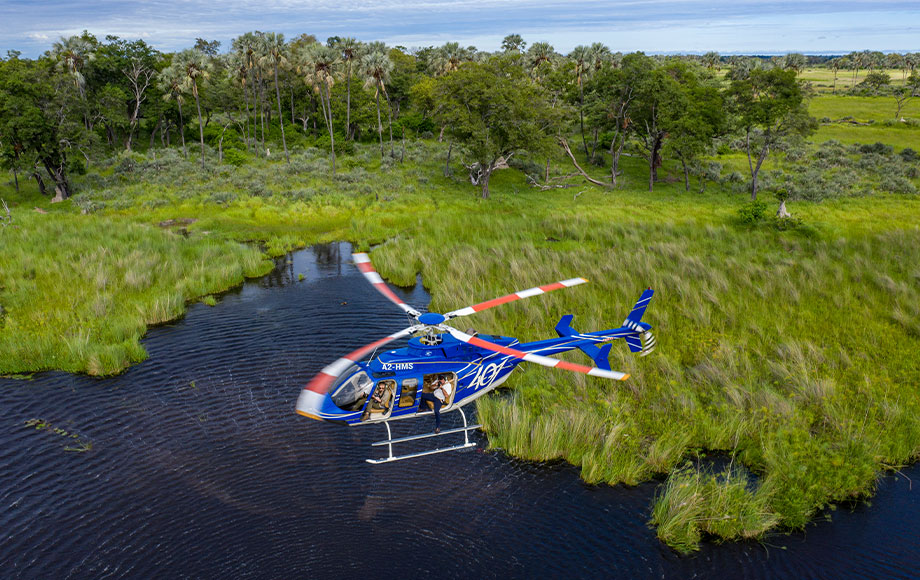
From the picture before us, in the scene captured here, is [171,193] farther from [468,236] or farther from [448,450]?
[448,450]

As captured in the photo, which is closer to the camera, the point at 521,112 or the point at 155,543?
Result: the point at 155,543

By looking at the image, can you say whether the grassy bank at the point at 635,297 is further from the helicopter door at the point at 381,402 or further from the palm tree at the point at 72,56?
the palm tree at the point at 72,56

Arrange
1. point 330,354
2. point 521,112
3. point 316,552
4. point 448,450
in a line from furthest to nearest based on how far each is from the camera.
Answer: point 521,112
point 330,354
point 448,450
point 316,552

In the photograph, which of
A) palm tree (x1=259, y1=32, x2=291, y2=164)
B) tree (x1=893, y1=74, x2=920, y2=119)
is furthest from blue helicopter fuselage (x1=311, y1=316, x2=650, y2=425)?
tree (x1=893, y1=74, x2=920, y2=119)

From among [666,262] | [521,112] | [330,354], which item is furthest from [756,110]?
[330,354]

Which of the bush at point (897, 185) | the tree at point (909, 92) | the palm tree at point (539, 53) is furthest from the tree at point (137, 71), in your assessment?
the tree at point (909, 92)

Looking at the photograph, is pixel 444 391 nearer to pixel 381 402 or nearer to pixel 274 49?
pixel 381 402

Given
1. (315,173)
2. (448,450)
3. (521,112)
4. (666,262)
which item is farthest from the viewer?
(315,173)
